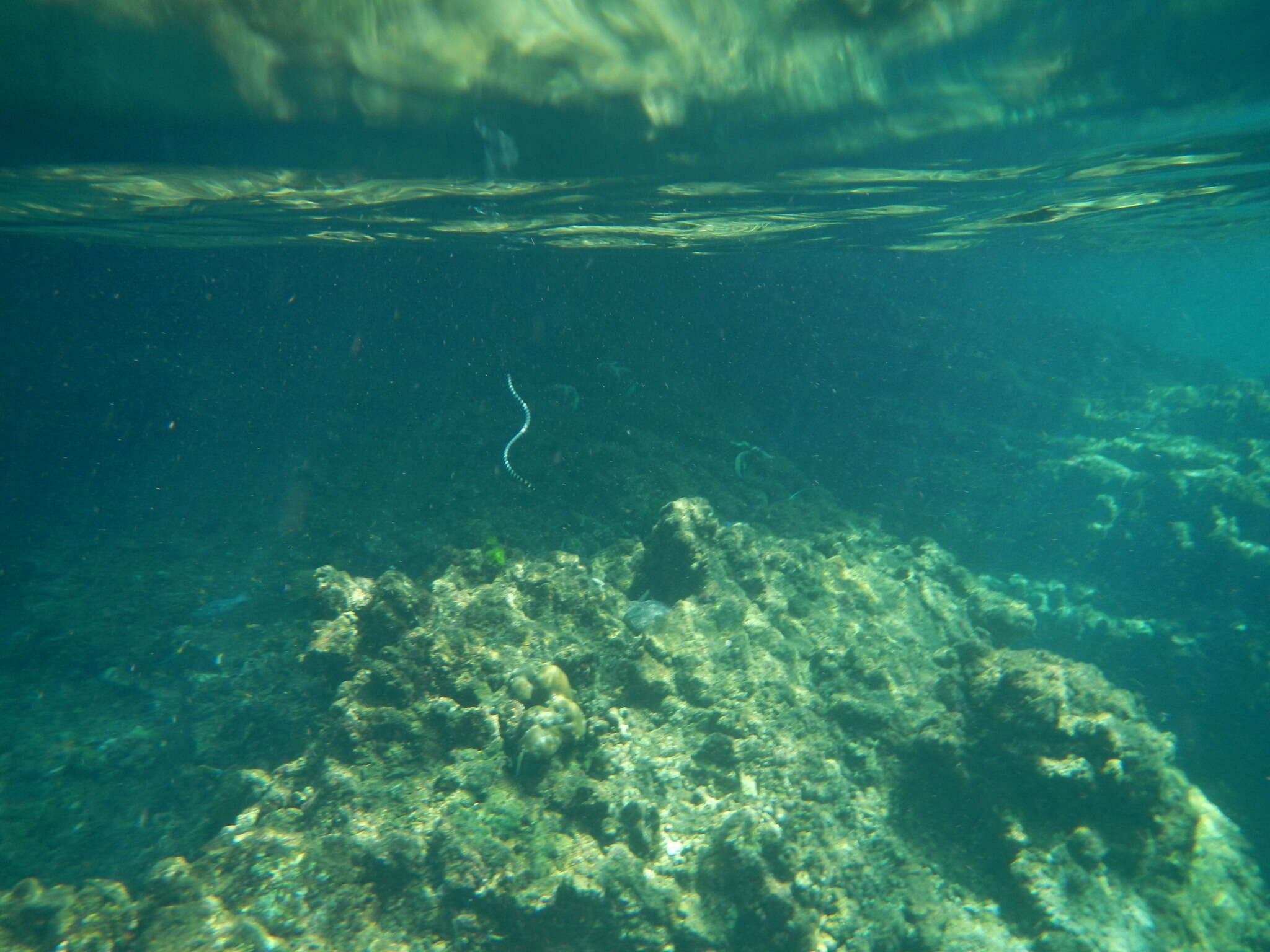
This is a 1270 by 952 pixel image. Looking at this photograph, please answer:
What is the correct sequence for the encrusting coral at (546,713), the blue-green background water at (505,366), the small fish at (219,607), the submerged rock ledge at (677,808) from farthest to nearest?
1. the small fish at (219,607)
2. the blue-green background water at (505,366)
3. the encrusting coral at (546,713)
4. the submerged rock ledge at (677,808)

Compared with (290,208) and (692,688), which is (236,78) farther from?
(692,688)

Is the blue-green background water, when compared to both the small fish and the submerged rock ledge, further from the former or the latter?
the submerged rock ledge

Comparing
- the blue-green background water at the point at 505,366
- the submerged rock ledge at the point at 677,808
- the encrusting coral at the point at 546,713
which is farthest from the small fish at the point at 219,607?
the encrusting coral at the point at 546,713

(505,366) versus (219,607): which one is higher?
(505,366)

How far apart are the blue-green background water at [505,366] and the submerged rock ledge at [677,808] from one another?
1452 millimetres

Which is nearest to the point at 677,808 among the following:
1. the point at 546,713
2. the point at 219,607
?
the point at 546,713

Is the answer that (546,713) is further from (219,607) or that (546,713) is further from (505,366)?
(505,366)

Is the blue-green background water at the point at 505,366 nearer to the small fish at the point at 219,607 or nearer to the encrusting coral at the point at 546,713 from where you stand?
the small fish at the point at 219,607

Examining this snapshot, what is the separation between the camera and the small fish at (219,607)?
31.9ft

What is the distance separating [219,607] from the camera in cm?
990

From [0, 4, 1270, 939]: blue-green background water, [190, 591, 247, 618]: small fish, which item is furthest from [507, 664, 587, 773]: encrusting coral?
[190, 591, 247, 618]: small fish

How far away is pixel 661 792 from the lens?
20.5ft

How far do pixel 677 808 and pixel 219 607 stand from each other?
27.6 ft

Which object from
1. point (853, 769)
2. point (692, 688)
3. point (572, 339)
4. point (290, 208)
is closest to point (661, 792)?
point (692, 688)
